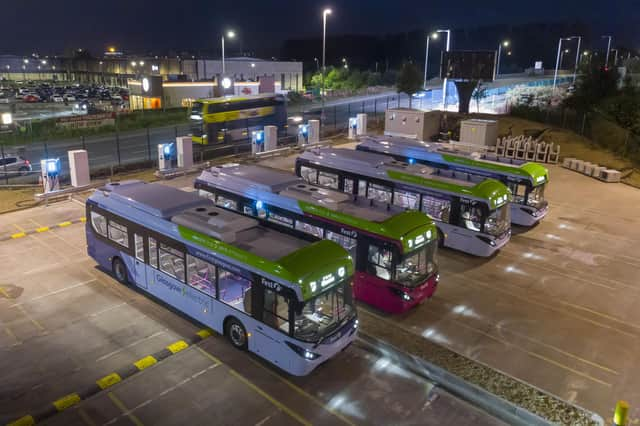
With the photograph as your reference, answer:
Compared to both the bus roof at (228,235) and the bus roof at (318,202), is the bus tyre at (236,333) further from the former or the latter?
the bus roof at (318,202)

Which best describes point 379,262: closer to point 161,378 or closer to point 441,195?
point 441,195

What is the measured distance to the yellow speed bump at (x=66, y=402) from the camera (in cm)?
955

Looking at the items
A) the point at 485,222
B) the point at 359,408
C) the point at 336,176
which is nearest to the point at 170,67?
the point at 336,176

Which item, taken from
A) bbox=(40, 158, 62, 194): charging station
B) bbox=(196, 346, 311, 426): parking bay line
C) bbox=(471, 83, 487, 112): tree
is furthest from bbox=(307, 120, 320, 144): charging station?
bbox=(196, 346, 311, 426): parking bay line

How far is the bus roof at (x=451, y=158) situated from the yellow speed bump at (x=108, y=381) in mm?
16552

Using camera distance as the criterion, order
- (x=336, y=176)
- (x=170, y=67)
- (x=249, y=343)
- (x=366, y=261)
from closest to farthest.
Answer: (x=249, y=343) → (x=366, y=261) → (x=336, y=176) → (x=170, y=67)

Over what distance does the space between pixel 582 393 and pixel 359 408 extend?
4.89 meters

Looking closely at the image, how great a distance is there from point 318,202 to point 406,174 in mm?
5079

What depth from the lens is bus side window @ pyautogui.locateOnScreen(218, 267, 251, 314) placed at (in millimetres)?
10773

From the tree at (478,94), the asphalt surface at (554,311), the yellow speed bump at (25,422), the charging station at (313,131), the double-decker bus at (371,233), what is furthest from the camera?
the tree at (478,94)

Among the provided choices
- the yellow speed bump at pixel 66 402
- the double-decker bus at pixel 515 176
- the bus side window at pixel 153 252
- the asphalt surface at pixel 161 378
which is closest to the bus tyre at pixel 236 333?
the asphalt surface at pixel 161 378

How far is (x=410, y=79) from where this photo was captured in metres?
49.1

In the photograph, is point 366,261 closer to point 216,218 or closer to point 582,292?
point 216,218

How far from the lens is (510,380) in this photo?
10250 mm
